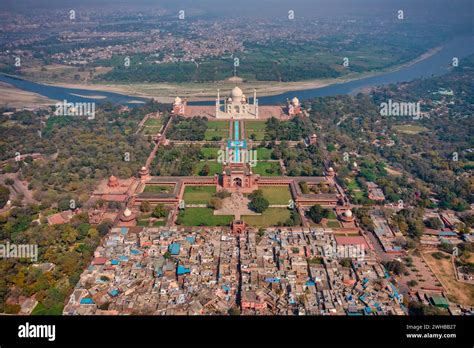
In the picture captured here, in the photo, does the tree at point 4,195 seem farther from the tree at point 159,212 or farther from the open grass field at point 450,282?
the open grass field at point 450,282

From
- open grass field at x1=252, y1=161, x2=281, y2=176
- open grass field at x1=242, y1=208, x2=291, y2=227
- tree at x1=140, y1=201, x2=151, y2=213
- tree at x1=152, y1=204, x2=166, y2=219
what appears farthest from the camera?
open grass field at x1=252, y1=161, x2=281, y2=176

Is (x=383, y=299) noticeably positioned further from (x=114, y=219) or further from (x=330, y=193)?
(x=114, y=219)

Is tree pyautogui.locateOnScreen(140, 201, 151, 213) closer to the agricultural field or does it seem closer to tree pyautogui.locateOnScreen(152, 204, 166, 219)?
tree pyautogui.locateOnScreen(152, 204, 166, 219)

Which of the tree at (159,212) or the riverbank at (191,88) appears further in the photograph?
the riverbank at (191,88)

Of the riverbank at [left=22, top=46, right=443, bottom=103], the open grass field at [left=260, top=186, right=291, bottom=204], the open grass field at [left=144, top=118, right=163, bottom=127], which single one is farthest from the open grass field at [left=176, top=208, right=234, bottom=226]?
the riverbank at [left=22, top=46, right=443, bottom=103]

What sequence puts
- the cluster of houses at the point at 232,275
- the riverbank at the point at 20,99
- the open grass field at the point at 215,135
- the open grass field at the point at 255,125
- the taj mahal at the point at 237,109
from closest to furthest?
1. the cluster of houses at the point at 232,275
2. the open grass field at the point at 215,135
3. the open grass field at the point at 255,125
4. the taj mahal at the point at 237,109
5. the riverbank at the point at 20,99

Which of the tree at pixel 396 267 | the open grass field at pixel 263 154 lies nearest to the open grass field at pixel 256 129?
the open grass field at pixel 263 154
